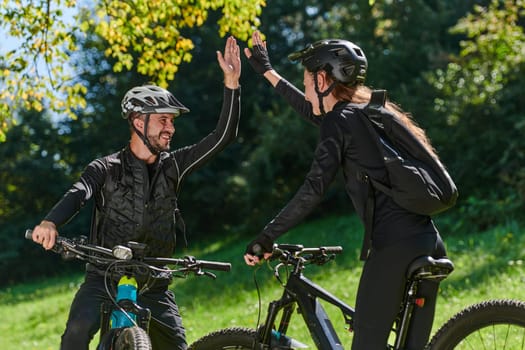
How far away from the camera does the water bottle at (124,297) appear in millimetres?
4238

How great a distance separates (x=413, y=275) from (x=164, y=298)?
1.50 meters

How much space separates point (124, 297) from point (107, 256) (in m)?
0.22

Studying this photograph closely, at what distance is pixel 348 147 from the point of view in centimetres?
407

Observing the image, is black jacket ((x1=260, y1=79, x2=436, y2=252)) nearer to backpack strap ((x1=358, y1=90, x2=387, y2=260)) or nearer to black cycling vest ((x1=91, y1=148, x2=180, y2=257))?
backpack strap ((x1=358, y1=90, x2=387, y2=260))

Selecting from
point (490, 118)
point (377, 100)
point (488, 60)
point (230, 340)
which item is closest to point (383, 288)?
point (377, 100)

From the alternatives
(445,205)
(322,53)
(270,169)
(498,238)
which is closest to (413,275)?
(445,205)

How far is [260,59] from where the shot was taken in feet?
18.8

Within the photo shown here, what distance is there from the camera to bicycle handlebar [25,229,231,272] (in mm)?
4184

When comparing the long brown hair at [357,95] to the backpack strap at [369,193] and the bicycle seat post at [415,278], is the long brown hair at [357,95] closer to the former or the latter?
the backpack strap at [369,193]

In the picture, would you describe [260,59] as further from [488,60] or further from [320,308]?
[488,60]

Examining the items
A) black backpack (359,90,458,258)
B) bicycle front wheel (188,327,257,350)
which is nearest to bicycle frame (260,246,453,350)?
bicycle front wheel (188,327,257,350)

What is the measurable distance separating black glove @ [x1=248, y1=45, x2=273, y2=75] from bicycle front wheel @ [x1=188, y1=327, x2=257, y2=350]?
5.87 feet

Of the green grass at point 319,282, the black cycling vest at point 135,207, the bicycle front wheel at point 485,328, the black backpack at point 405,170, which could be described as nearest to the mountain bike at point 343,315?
the bicycle front wheel at point 485,328

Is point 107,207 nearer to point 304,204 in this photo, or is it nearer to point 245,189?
point 304,204
